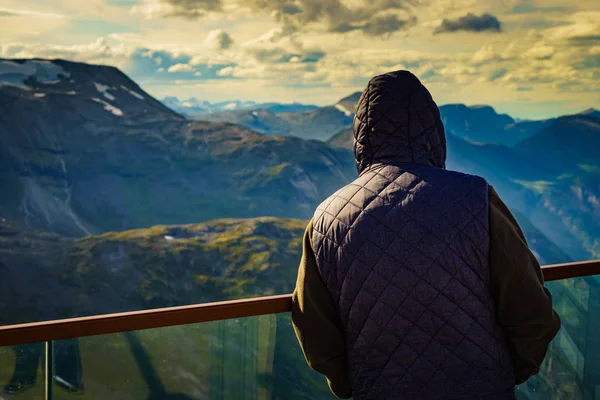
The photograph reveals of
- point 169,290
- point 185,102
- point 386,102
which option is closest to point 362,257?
point 386,102

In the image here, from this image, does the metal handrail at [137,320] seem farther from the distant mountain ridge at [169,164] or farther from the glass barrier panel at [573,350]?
the distant mountain ridge at [169,164]

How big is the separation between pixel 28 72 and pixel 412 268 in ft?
A: 199

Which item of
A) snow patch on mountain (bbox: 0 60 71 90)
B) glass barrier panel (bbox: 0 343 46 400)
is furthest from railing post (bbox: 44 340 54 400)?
snow patch on mountain (bbox: 0 60 71 90)

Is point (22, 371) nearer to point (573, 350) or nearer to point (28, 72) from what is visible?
point (573, 350)

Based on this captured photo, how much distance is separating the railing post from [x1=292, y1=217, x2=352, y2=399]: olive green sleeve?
56cm

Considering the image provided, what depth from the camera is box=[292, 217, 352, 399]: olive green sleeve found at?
1.37 meters

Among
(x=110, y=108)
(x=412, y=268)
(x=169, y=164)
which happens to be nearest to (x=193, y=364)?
(x=412, y=268)

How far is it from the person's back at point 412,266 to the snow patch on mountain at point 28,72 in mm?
59313

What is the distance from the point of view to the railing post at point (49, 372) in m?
1.46

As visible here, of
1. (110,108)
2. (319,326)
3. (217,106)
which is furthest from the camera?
(217,106)

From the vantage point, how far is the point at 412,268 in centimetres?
123

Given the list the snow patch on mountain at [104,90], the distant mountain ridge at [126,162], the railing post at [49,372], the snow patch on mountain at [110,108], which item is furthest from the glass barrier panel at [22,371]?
the snow patch on mountain at [104,90]

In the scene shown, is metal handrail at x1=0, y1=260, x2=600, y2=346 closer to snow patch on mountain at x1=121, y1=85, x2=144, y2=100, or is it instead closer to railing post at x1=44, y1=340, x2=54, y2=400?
railing post at x1=44, y1=340, x2=54, y2=400

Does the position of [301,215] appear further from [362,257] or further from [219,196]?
[362,257]
